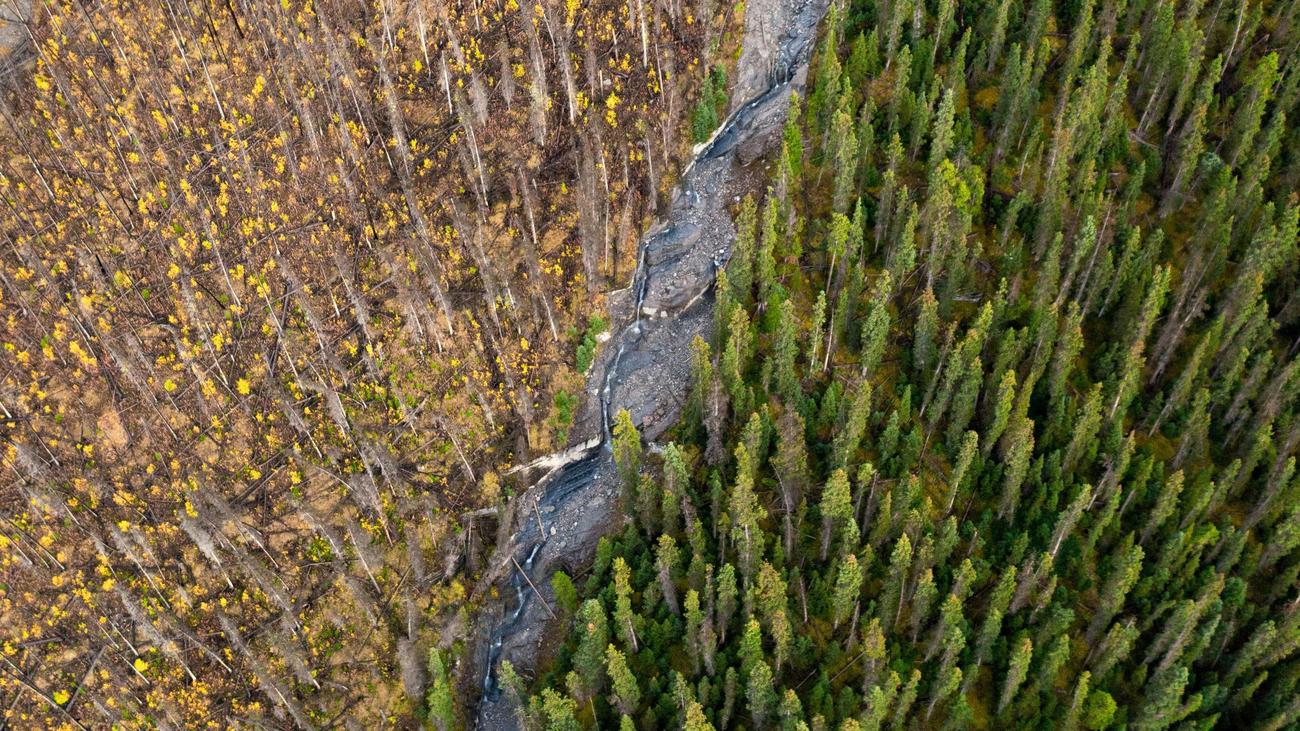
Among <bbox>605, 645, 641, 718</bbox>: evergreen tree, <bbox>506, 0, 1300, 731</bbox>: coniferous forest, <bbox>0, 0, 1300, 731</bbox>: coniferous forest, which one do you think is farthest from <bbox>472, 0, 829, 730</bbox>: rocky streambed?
<bbox>605, 645, 641, 718</bbox>: evergreen tree

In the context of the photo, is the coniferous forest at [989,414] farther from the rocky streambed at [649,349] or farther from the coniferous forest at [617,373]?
the rocky streambed at [649,349]

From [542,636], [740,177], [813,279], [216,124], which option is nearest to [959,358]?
[813,279]

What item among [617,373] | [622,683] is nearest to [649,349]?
[617,373]

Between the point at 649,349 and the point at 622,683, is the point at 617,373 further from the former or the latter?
the point at 622,683

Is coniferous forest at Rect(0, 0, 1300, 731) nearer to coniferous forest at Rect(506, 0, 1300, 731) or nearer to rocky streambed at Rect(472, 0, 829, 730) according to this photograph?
coniferous forest at Rect(506, 0, 1300, 731)

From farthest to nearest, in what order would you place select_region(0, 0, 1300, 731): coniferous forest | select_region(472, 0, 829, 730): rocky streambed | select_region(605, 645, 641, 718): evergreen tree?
select_region(472, 0, 829, 730): rocky streambed
select_region(0, 0, 1300, 731): coniferous forest
select_region(605, 645, 641, 718): evergreen tree

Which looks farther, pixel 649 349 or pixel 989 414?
pixel 649 349

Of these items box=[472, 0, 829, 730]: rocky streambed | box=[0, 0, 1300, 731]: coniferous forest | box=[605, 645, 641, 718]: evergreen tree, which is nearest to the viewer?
box=[605, 645, 641, 718]: evergreen tree
